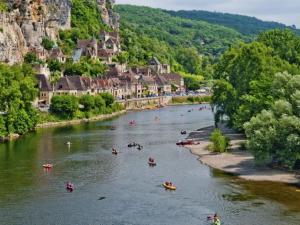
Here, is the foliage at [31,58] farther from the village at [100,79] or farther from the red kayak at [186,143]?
the red kayak at [186,143]

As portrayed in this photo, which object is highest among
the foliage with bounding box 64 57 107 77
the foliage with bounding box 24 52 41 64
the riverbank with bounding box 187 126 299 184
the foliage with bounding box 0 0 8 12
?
the foliage with bounding box 0 0 8 12

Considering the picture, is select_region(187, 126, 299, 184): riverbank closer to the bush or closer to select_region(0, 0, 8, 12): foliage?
the bush

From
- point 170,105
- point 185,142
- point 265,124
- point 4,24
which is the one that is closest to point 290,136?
point 265,124

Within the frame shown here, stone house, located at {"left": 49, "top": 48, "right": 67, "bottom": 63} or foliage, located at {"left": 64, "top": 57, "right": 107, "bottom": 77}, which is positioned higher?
stone house, located at {"left": 49, "top": 48, "right": 67, "bottom": 63}

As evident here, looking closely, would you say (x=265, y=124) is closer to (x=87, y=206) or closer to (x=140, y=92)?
(x=87, y=206)

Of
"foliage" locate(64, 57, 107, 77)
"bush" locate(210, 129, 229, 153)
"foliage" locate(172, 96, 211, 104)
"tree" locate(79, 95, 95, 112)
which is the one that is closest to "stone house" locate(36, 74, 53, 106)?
"tree" locate(79, 95, 95, 112)

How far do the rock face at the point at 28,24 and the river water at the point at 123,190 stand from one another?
59217 mm

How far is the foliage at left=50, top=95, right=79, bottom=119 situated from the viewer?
130 metres

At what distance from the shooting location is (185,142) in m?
96.6

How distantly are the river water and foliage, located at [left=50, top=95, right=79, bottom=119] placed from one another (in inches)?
1192

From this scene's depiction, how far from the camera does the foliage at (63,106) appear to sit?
5123 inches

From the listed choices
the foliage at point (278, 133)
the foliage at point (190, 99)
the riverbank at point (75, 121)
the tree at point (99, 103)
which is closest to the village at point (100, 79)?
the foliage at point (190, 99)

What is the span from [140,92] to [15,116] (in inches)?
2987

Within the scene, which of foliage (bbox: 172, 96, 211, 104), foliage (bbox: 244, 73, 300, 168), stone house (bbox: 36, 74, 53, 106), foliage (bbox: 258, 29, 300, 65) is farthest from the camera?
foliage (bbox: 172, 96, 211, 104)
